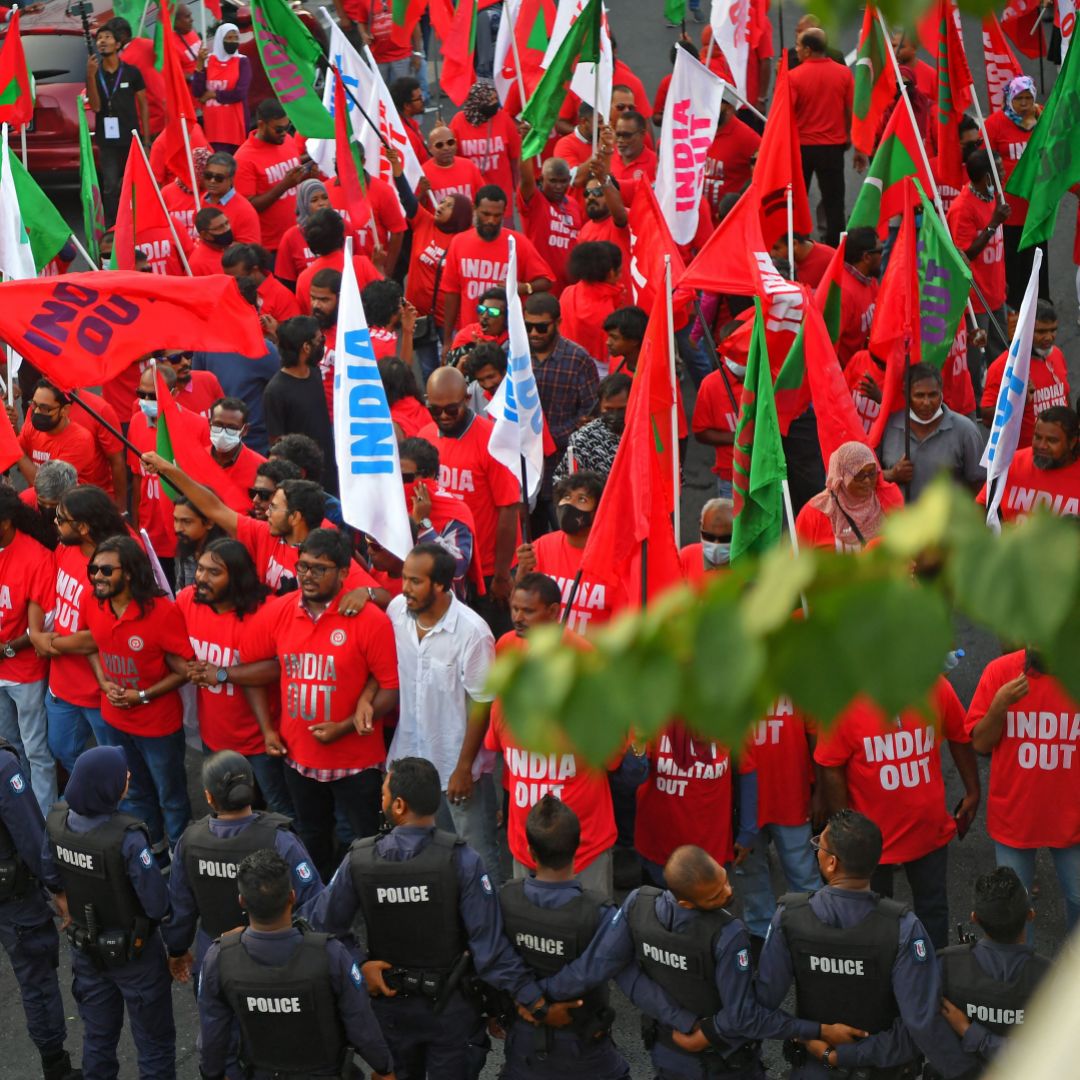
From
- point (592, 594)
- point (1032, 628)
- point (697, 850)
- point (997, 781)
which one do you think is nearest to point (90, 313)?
point (592, 594)

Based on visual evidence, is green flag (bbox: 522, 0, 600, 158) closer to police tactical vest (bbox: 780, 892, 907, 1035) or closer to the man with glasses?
the man with glasses

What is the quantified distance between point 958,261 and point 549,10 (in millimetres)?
6340

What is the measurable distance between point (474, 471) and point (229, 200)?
4804mm

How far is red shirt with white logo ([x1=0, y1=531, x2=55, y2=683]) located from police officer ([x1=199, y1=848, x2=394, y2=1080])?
2.90 m

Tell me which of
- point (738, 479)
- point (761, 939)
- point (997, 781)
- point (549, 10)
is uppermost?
point (549, 10)

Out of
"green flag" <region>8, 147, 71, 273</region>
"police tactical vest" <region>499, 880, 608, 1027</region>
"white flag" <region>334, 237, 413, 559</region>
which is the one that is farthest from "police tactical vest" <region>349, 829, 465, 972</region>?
"green flag" <region>8, 147, 71, 273</region>

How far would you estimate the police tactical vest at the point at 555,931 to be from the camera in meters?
5.87

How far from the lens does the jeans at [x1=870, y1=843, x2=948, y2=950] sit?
22.5ft

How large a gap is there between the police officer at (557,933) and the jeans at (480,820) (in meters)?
1.31

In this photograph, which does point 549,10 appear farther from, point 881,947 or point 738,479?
point 881,947

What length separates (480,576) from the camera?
8453 millimetres

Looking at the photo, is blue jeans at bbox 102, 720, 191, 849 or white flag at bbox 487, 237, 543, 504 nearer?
blue jeans at bbox 102, 720, 191, 849

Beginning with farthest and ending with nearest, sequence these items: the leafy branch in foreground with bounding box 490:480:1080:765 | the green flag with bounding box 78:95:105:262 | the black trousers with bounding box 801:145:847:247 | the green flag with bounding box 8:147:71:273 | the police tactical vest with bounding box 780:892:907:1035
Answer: the black trousers with bounding box 801:145:847:247
the green flag with bounding box 78:95:105:262
the green flag with bounding box 8:147:71:273
the police tactical vest with bounding box 780:892:907:1035
the leafy branch in foreground with bounding box 490:480:1080:765

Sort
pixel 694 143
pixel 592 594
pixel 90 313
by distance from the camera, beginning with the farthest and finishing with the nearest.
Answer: pixel 694 143, pixel 90 313, pixel 592 594
